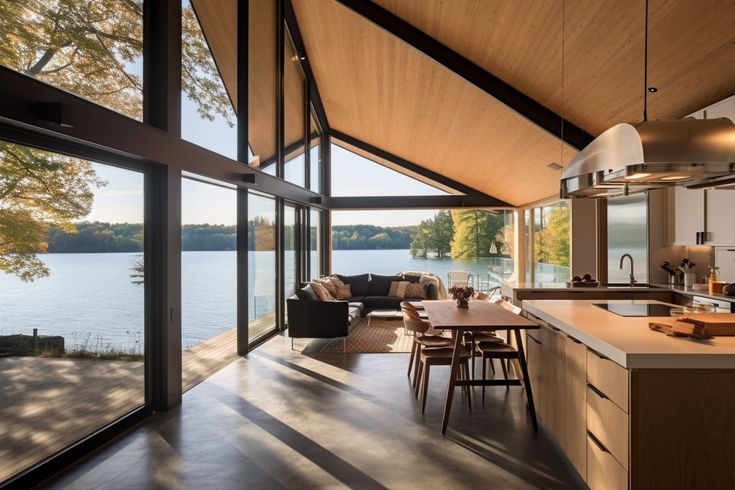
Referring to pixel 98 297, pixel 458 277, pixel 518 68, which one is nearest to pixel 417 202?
pixel 458 277

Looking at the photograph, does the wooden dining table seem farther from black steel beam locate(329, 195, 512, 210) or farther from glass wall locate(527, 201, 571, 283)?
black steel beam locate(329, 195, 512, 210)

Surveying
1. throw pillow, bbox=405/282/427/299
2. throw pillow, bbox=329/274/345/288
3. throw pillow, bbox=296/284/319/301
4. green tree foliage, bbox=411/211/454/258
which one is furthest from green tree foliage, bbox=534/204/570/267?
throw pillow, bbox=296/284/319/301

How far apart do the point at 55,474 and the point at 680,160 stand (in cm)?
397

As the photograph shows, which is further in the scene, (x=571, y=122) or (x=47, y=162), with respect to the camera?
(x=571, y=122)

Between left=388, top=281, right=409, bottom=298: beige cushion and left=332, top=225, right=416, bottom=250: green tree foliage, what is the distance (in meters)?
2.71

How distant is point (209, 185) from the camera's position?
18.0ft

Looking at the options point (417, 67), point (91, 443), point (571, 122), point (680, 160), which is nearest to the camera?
point (680, 160)

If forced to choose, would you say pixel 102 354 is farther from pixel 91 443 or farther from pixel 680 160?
pixel 680 160

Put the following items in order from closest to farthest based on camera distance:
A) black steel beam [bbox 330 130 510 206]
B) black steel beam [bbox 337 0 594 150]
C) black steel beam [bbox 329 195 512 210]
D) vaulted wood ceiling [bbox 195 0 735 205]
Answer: vaulted wood ceiling [bbox 195 0 735 205] → black steel beam [bbox 337 0 594 150] → black steel beam [bbox 330 130 510 206] → black steel beam [bbox 329 195 512 210]

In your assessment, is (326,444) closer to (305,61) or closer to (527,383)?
(527,383)

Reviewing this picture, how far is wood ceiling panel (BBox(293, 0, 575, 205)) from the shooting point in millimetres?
6777

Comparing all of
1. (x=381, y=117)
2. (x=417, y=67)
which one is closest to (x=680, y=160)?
(x=417, y=67)

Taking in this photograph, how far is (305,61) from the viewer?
9.36 metres

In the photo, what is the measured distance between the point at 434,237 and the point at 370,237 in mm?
1906
